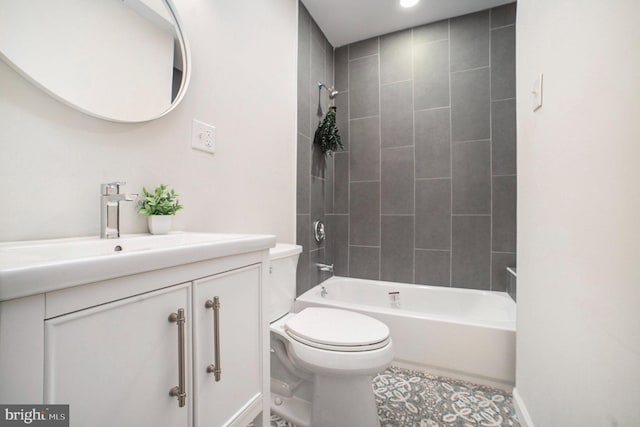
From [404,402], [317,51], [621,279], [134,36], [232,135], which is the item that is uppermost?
[317,51]

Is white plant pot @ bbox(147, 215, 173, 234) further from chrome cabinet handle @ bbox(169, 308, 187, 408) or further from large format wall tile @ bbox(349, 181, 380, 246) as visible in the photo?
large format wall tile @ bbox(349, 181, 380, 246)

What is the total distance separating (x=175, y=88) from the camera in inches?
43.2

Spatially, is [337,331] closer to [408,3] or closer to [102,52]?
[102,52]

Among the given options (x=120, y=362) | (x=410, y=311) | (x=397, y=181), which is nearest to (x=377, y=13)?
(x=397, y=181)

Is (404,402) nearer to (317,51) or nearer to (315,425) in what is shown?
(315,425)

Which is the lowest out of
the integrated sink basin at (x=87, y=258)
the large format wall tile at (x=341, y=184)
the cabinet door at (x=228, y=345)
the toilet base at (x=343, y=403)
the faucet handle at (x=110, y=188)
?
the toilet base at (x=343, y=403)

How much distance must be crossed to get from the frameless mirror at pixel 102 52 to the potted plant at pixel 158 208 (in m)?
0.26

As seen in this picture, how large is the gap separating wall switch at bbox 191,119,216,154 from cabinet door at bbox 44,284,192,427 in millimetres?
799

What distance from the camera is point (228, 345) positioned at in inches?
27.3

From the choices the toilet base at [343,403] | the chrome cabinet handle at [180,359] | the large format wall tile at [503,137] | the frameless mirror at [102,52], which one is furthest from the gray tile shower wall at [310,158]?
the chrome cabinet handle at [180,359]

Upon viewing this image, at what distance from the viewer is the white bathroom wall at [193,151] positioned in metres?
0.71

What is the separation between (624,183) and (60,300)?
3.55 feet

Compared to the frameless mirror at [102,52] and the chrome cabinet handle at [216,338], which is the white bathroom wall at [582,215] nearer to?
the chrome cabinet handle at [216,338]

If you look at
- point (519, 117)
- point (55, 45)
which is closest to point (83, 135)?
point (55, 45)
